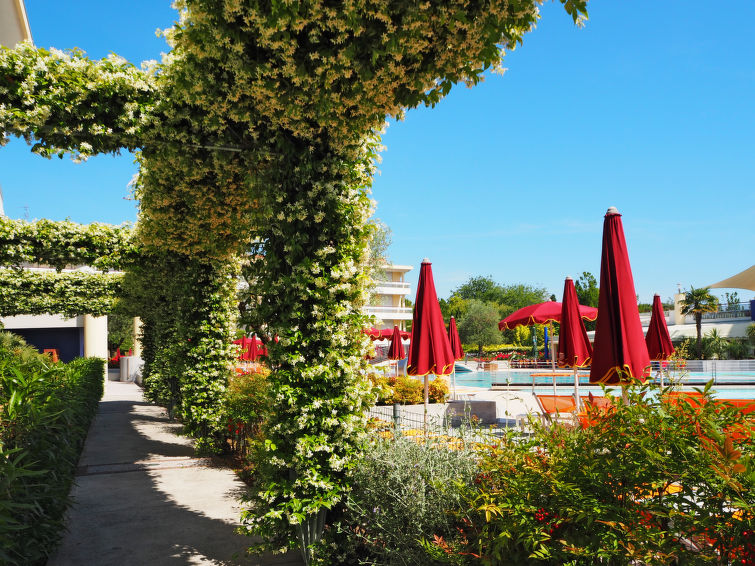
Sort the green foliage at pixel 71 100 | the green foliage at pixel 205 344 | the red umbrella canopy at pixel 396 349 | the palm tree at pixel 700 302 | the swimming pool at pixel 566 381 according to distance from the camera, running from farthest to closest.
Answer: the palm tree at pixel 700 302 → the swimming pool at pixel 566 381 → the red umbrella canopy at pixel 396 349 → the green foliage at pixel 205 344 → the green foliage at pixel 71 100

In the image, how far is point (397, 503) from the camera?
3688mm

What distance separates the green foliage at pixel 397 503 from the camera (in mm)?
3461

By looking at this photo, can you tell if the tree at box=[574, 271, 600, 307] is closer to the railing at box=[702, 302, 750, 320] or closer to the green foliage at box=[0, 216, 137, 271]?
the railing at box=[702, 302, 750, 320]

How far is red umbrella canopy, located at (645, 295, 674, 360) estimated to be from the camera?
10.5m

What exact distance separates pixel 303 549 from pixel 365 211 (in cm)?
311

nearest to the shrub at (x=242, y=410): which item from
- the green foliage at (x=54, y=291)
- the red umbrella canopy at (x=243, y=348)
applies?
the red umbrella canopy at (x=243, y=348)

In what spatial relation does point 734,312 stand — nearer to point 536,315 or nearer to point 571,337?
point 536,315

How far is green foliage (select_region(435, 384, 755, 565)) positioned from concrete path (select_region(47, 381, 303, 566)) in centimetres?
286

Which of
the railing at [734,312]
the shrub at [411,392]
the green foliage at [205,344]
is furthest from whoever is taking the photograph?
the railing at [734,312]

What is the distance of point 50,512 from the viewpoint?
12.6 feet

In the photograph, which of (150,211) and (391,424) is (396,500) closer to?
(391,424)

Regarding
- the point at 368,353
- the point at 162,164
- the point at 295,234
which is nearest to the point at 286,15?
the point at 295,234

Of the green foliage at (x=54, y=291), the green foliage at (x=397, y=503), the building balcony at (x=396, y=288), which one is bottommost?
the green foliage at (x=397, y=503)

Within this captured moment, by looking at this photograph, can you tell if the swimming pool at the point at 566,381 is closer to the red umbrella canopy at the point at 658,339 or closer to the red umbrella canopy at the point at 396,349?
the red umbrella canopy at the point at 396,349
